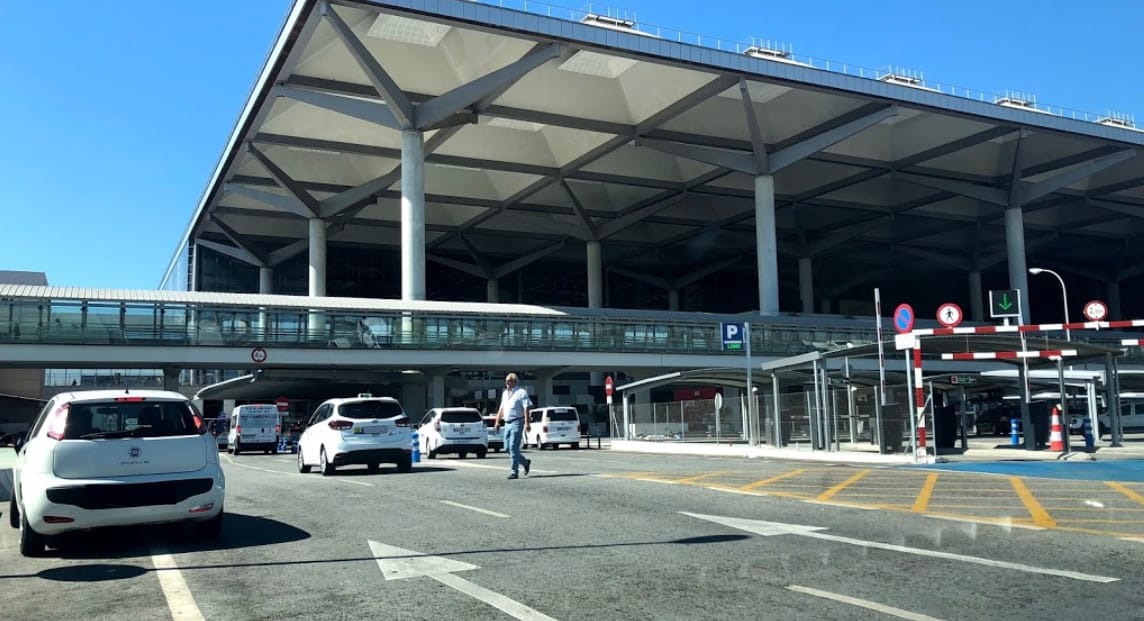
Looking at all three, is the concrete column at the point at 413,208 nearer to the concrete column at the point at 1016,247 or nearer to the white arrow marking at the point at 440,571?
the concrete column at the point at 1016,247

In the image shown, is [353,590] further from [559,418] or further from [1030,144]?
[1030,144]

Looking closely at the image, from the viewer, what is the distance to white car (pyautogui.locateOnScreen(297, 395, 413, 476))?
1877 cm

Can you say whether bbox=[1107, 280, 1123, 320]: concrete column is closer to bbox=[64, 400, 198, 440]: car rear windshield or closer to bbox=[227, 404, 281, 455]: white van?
bbox=[227, 404, 281, 455]: white van

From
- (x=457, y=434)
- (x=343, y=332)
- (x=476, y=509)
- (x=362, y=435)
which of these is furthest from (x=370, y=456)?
(x=343, y=332)

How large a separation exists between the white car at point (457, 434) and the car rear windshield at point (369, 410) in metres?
9.42

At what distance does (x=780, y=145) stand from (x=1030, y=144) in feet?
53.5

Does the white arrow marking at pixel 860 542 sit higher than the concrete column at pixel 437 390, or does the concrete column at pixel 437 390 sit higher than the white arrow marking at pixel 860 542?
the concrete column at pixel 437 390

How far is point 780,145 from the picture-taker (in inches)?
2207

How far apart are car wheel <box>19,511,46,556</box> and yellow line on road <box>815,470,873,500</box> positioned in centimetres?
919

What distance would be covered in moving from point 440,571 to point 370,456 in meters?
11.7

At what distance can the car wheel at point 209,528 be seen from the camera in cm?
977

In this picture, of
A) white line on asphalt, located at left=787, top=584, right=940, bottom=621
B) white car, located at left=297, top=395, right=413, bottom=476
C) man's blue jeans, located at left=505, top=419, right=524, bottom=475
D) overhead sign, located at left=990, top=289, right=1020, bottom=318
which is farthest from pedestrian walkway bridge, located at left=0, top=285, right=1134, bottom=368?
white line on asphalt, located at left=787, top=584, right=940, bottom=621

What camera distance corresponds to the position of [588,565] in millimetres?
7805

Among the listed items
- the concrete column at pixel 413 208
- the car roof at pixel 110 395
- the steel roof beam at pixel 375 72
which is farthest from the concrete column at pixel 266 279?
the car roof at pixel 110 395
